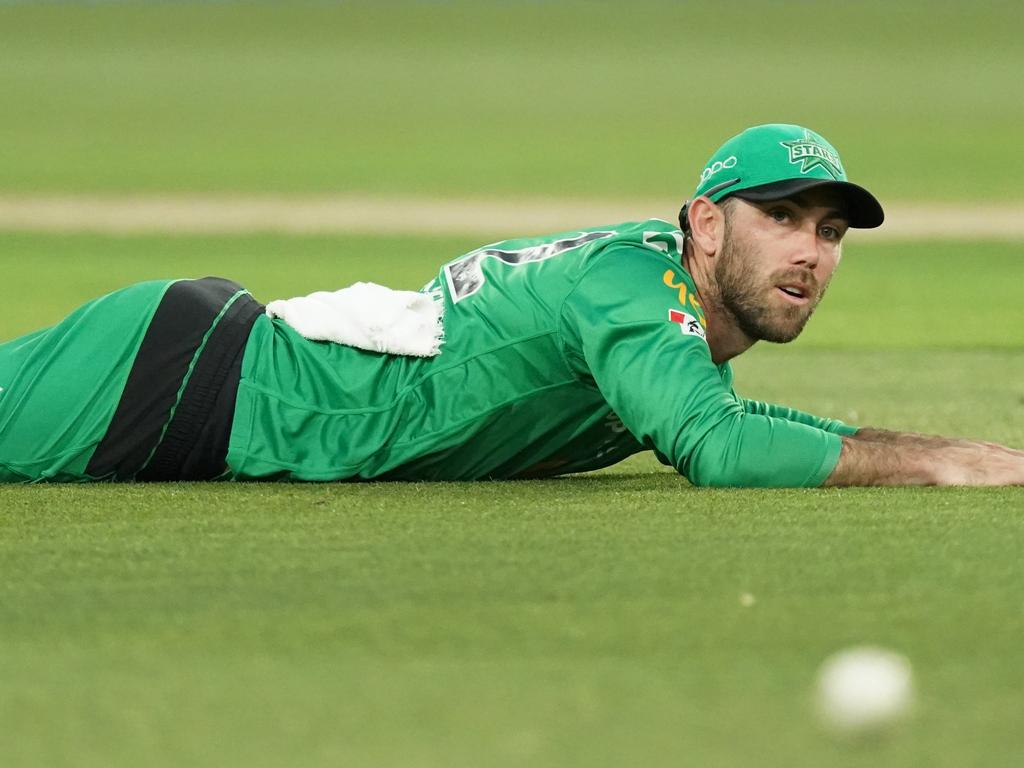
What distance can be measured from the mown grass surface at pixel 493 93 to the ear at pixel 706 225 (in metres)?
16.9

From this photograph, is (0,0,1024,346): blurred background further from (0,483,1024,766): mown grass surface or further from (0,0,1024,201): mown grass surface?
(0,483,1024,766): mown grass surface

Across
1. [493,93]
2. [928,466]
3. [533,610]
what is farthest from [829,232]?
[493,93]

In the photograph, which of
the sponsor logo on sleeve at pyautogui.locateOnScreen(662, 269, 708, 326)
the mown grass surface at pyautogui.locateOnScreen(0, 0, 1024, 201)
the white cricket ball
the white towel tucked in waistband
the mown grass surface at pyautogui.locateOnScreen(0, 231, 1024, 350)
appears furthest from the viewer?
the mown grass surface at pyautogui.locateOnScreen(0, 0, 1024, 201)

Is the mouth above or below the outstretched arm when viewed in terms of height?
above

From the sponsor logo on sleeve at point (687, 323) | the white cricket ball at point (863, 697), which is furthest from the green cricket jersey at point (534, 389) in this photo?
the white cricket ball at point (863, 697)

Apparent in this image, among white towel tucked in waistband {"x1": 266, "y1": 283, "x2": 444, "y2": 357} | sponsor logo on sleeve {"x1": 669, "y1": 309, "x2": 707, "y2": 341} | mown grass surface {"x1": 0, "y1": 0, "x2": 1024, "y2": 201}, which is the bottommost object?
mown grass surface {"x1": 0, "y1": 0, "x2": 1024, "y2": 201}

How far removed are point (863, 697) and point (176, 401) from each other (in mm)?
2495

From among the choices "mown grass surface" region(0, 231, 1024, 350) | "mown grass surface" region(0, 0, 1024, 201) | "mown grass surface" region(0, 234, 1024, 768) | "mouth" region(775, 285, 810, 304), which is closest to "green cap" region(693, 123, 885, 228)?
"mouth" region(775, 285, 810, 304)

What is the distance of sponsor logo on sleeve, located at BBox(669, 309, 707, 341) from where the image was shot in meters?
4.07

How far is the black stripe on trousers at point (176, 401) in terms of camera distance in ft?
14.6

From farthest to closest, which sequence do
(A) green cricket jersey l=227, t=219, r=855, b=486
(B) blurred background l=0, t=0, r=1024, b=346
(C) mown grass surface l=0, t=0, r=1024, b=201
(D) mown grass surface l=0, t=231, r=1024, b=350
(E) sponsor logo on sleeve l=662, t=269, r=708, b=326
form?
(C) mown grass surface l=0, t=0, r=1024, b=201, (B) blurred background l=0, t=0, r=1024, b=346, (D) mown grass surface l=0, t=231, r=1024, b=350, (E) sponsor logo on sleeve l=662, t=269, r=708, b=326, (A) green cricket jersey l=227, t=219, r=855, b=486

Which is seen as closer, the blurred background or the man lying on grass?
the man lying on grass

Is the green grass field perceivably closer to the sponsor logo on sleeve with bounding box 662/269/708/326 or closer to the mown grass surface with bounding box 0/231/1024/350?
the sponsor logo on sleeve with bounding box 662/269/708/326

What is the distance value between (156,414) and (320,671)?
6.14ft
